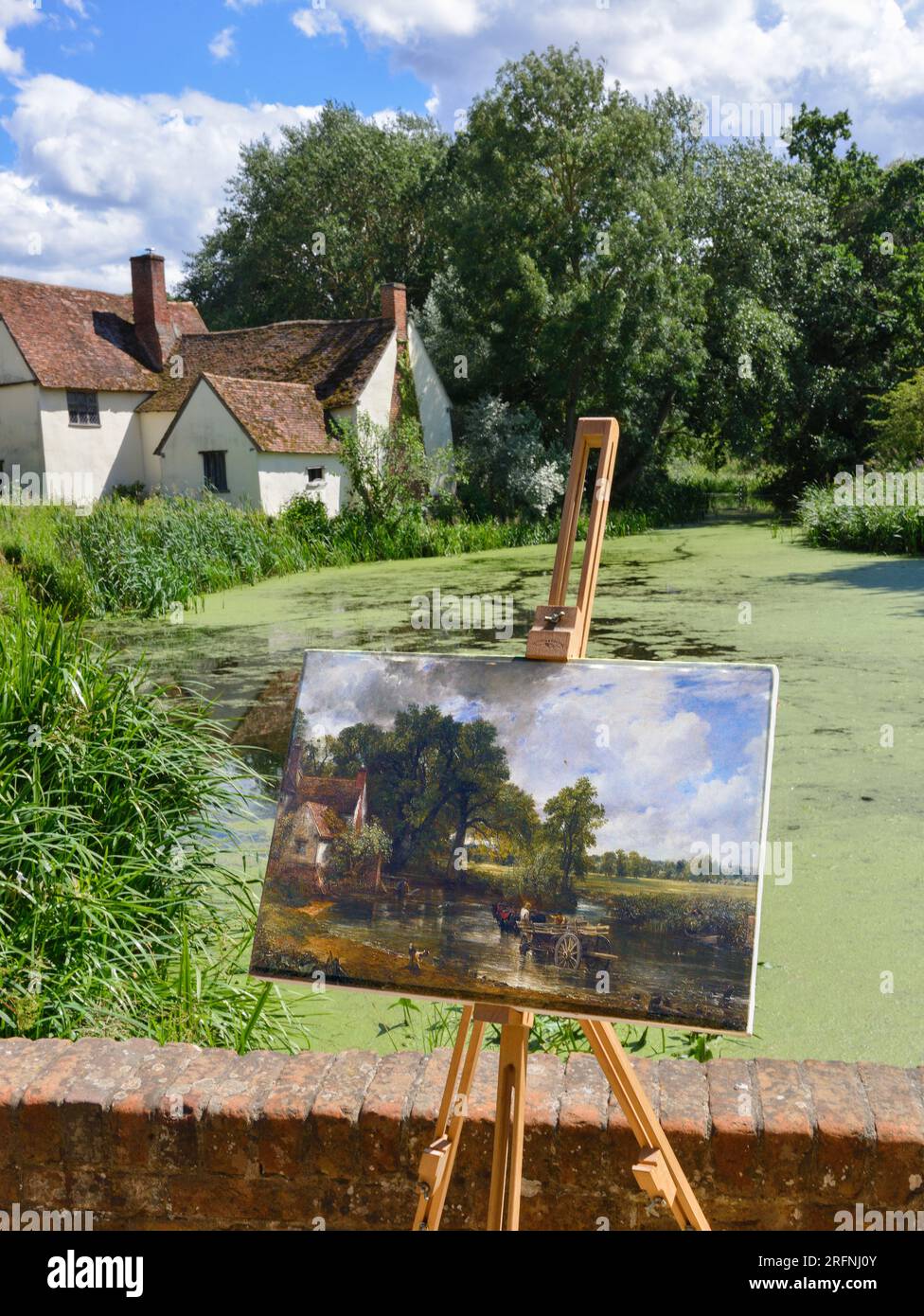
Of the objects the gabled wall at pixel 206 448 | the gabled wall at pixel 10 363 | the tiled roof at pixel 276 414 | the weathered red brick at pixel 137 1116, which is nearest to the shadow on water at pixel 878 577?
the tiled roof at pixel 276 414

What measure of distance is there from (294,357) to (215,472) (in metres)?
4.72

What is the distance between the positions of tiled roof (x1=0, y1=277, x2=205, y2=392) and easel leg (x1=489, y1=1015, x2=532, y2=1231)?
1143 inches

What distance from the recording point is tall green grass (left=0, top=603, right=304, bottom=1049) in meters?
3.79

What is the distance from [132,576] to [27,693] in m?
12.2

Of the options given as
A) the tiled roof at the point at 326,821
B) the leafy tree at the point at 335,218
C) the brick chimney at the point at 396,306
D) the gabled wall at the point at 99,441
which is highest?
the leafy tree at the point at 335,218

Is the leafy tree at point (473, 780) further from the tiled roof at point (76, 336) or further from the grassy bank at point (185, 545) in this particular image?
the tiled roof at point (76, 336)

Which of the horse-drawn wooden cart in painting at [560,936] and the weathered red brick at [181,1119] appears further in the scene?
the weathered red brick at [181,1119]

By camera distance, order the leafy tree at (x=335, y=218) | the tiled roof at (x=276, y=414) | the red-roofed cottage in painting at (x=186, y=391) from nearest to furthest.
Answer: the tiled roof at (x=276, y=414), the red-roofed cottage in painting at (x=186, y=391), the leafy tree at (x=335, y=218)

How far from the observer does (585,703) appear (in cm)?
260

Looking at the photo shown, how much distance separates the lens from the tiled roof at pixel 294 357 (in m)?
28.2

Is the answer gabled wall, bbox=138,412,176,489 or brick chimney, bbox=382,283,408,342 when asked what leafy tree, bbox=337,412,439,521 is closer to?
brick chimney, bbox=382,283,408,342

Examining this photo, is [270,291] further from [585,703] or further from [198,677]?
[585,703]

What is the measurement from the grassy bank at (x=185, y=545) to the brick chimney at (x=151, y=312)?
7928 millimetres

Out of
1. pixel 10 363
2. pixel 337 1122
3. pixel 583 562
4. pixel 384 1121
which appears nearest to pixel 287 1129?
pixel 337 1122
